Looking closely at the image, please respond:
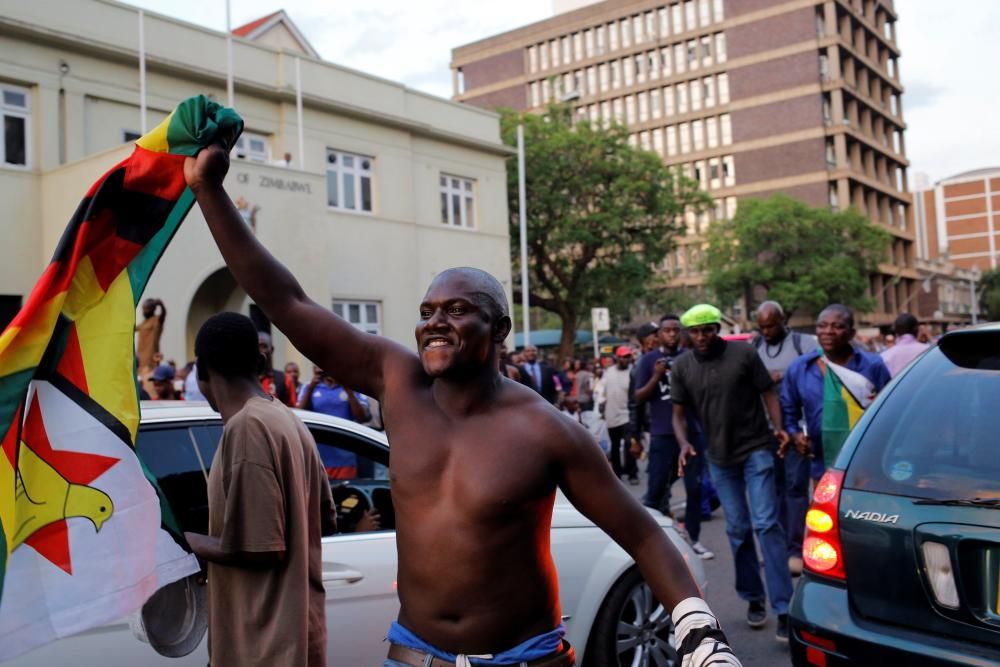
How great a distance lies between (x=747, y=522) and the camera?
238 inches

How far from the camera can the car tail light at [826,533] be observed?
348 centimetres

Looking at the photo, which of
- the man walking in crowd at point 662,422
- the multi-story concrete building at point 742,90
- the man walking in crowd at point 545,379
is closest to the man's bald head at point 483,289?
→ the man walking in crowd at point 662,422

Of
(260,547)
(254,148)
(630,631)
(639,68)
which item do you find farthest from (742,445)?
(639,68)

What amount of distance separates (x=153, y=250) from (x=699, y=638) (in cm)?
194

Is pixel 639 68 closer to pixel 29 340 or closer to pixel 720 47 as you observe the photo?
pixel 720 47

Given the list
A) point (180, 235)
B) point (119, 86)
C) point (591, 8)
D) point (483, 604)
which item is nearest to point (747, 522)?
point (483, 604)

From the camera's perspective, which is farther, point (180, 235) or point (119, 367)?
point (180, 235)

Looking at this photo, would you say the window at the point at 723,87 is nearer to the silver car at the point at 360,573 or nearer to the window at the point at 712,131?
the window at the point at 712,131

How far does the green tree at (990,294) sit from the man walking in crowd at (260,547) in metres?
A: 88.8

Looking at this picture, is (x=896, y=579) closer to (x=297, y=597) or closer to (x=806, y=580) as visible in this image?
(x=806, y=580)

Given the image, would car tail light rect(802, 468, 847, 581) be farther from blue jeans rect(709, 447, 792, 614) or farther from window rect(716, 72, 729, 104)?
window rect(716, 72, 729, 104)

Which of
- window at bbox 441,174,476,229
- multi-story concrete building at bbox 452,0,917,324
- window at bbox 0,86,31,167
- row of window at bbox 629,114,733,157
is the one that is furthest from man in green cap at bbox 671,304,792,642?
row of window at bbox 629,114,733,157

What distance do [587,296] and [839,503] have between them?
33080mm

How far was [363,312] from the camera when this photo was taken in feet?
78.5
